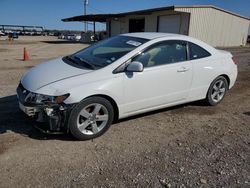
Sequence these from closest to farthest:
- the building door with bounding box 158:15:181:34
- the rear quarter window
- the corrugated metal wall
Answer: the rear quarter window < the corrugated metal wall < the building door with bounding box 158:15:181:34

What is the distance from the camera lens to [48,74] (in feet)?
12.8

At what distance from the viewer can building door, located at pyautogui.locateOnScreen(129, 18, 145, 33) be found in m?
31.2

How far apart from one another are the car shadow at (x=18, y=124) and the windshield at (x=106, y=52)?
125 cm

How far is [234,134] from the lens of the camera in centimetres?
419

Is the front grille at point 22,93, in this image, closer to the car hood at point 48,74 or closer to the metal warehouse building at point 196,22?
the car hood at point 48,74

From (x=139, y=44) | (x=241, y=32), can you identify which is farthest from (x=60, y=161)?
(x=241, y=32)

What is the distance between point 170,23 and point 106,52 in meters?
22.7

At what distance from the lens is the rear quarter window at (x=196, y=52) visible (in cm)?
482

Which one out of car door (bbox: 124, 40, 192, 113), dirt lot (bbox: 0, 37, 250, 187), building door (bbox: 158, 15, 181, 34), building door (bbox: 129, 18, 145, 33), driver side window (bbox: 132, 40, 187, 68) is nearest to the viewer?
dirt lot (bbox: 0, 37, 250, 187)

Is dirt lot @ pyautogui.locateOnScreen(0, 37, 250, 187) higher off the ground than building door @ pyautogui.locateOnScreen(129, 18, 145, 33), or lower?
lower

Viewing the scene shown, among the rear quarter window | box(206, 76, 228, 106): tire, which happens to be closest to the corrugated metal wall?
box(206, 76, 228, 106): tire

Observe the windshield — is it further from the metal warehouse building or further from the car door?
the metal warehouse building

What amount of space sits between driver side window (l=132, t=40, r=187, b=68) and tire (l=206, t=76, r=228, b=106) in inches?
43.1

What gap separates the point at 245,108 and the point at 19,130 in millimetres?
4643
